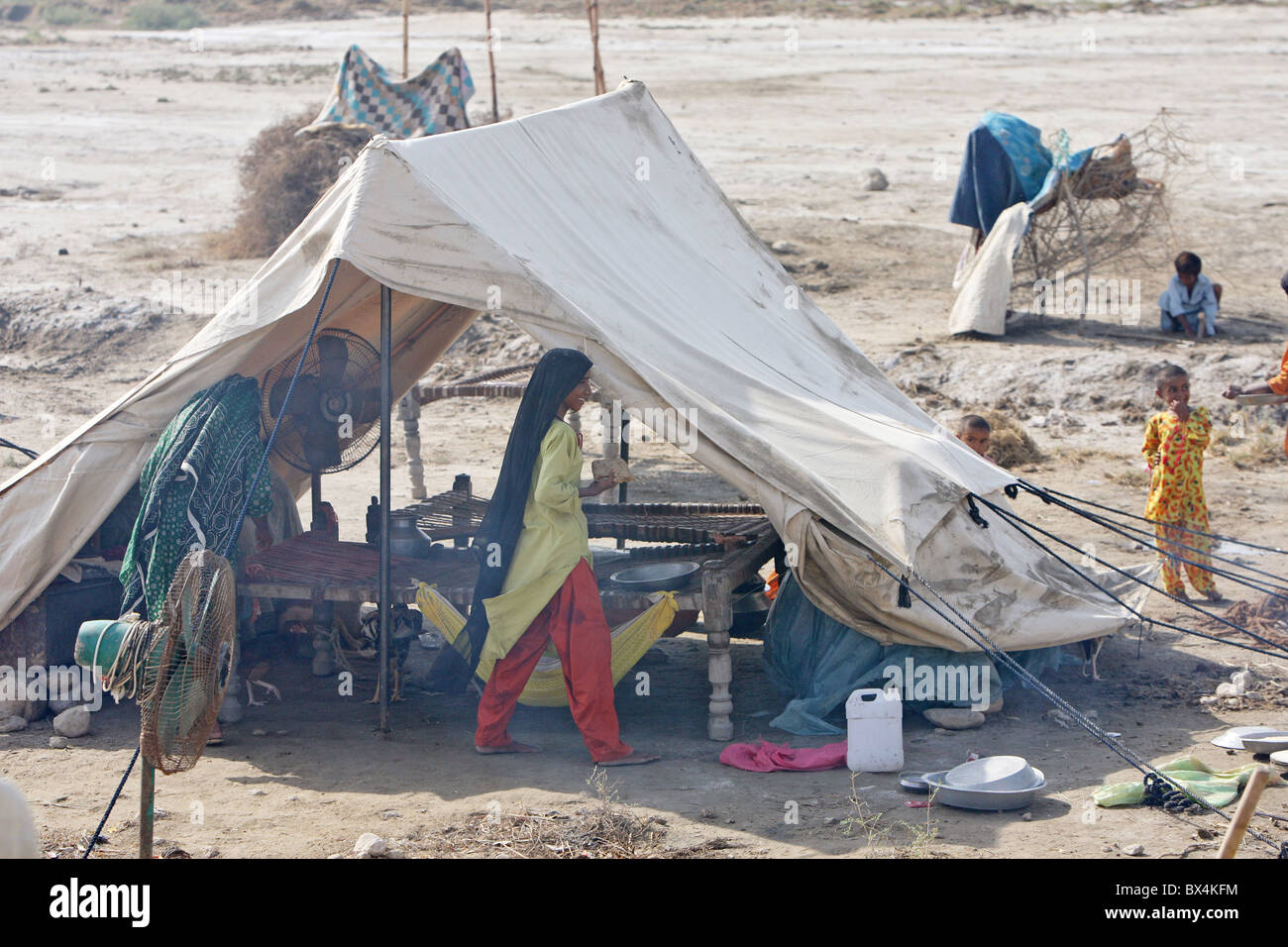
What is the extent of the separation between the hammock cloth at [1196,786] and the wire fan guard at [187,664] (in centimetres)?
283

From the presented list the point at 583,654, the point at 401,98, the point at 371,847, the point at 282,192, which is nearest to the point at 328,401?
the point at 583,654

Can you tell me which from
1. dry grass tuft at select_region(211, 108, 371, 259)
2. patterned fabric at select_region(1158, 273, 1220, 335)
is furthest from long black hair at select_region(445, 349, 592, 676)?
dry grass tuft at select_region(211, 108, 371, 259)

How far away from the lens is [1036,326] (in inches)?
464

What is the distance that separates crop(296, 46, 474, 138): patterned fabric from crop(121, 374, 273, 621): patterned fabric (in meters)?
8.56

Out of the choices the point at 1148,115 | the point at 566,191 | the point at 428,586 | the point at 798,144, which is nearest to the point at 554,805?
the point at 428,586

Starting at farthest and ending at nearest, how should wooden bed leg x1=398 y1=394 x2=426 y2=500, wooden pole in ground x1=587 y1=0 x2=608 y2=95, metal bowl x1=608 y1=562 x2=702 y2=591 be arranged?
wooden pole in ground x1=587 y1=0 x2=608 y2=95
wooden bed leg x1=398 y1=394 x2=426 y2=500
metal bowl x1=608 y1=562 x2=702 y2=591

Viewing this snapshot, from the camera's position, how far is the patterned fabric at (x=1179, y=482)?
674 cm

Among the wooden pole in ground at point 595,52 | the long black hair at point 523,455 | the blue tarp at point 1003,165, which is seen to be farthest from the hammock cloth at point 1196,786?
the blue tarp at point 1003,165

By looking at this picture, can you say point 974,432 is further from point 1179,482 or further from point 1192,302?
point 1192,302

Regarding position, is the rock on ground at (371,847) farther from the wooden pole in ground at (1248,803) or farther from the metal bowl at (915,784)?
the wooden pole in ground at (1248,803)

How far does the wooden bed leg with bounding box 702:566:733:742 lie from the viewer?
5059 mm

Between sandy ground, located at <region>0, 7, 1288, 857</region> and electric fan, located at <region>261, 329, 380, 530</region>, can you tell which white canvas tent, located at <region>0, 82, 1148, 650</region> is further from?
sandy ground, located at <region>0, 7, 1288, 857</region>

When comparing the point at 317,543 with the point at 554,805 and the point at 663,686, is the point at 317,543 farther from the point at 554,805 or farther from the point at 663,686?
the point at 554,805

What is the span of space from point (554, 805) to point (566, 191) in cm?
291
